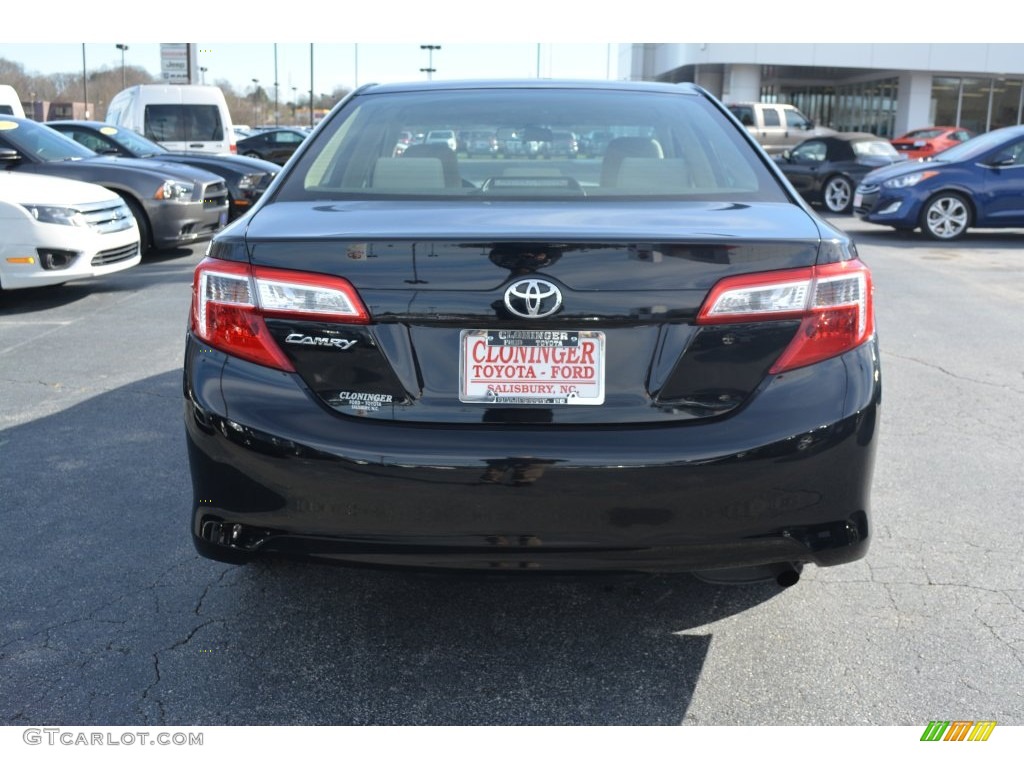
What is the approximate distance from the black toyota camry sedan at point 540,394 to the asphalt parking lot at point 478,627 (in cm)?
19

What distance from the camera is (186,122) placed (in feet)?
62.6

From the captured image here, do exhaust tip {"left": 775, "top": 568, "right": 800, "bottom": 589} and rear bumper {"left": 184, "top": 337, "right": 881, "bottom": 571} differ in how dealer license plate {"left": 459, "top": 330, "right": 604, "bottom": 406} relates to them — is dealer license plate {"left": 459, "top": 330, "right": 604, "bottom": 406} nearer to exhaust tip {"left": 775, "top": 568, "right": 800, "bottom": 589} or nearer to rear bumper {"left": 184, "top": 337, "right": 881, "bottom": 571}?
rear bumper {"left": 184, "top": 337, "right": 881, "bottom": 571}

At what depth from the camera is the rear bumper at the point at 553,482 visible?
2453mm

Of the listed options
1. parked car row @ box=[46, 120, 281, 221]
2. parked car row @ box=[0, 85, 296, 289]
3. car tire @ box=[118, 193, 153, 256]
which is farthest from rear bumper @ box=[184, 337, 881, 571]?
parked car row @ box=[46, 120, 281, 221]

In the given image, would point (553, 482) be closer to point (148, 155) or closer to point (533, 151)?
point (533, 151)

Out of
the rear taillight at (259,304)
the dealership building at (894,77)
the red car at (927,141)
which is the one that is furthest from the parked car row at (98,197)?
the dealership building at (894,77)

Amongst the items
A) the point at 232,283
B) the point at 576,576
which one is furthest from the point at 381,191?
the point at 576,576

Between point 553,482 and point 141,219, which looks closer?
point 553,482

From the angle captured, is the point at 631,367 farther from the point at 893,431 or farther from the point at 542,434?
the point at 893,431

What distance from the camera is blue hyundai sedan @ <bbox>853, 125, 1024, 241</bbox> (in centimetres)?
1379

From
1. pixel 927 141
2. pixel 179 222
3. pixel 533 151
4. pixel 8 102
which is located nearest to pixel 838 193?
A: pixel 927 141

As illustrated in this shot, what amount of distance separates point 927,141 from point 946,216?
546 inches

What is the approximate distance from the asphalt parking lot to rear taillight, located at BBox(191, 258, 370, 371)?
584mm

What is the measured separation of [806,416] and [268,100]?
130156 mm
